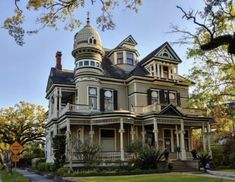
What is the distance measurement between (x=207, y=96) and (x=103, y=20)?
37.0 ft

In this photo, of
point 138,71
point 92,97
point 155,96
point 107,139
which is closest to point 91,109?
point 92,97

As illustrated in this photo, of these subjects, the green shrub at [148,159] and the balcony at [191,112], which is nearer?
the green shrub at [148,159]

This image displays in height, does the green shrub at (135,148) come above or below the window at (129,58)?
below

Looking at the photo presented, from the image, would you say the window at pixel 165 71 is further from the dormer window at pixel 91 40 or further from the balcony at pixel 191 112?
the dormer window at pixel 91 40

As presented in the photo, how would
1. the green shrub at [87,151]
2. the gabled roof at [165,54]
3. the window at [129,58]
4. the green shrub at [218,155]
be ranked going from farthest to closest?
1. the window at [129,58]
2. the gabled roof at [165,54]
3. the green shrub at [218,155]
4. the green shrub at [87,151]

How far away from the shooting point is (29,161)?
5325 centimetres

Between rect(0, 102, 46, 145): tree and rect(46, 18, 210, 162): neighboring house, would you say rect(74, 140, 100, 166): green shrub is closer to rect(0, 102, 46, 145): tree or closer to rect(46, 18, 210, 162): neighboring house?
rect(46, 18, 210, 162): neighboring house

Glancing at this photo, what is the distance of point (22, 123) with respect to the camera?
173ft

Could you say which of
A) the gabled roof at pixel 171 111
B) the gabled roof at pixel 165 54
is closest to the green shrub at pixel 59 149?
the gabled roof at pixel 171 111

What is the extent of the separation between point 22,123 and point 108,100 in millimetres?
27034

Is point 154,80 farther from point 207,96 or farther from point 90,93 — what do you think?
point 207,96

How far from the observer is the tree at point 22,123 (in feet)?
170

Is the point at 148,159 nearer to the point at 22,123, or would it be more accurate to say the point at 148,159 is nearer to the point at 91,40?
the point at 91,40

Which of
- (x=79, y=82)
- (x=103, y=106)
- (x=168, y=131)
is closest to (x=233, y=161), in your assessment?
(x=168, y=131)
